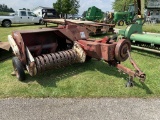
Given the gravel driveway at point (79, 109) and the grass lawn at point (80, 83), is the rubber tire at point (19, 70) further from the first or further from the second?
the gravel driveway at point (79, 109)

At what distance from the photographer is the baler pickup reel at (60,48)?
4747 mm

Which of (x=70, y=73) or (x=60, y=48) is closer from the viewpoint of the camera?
(x=70, y=73)

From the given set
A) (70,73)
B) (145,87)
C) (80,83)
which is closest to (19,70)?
(70,73)

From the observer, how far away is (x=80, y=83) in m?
4.91

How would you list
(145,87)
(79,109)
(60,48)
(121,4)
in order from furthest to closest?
1. (121,4)
2. (60,48)
3. (145,87)
4. (79,109)

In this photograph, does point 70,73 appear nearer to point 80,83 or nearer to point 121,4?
point 80,83

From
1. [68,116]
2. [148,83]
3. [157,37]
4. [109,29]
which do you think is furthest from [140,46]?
[68,116]

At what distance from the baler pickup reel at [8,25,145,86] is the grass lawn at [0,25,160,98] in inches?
11.0

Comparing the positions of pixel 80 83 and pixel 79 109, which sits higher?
pixel 80 83

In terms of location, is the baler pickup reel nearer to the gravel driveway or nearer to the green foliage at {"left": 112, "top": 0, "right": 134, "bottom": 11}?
the gravel driveway

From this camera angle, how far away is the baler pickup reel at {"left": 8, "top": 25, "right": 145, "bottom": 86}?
4.75 m

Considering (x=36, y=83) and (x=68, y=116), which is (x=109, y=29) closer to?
(x=36, y=83)

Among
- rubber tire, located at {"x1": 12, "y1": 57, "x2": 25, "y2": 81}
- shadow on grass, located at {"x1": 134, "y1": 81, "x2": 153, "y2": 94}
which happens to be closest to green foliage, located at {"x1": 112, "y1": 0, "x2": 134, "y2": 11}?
shadow on grass, located at {"x1": 134, "y1": 81, "x2": 153, "y2": 94}

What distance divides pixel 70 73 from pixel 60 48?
124cm
